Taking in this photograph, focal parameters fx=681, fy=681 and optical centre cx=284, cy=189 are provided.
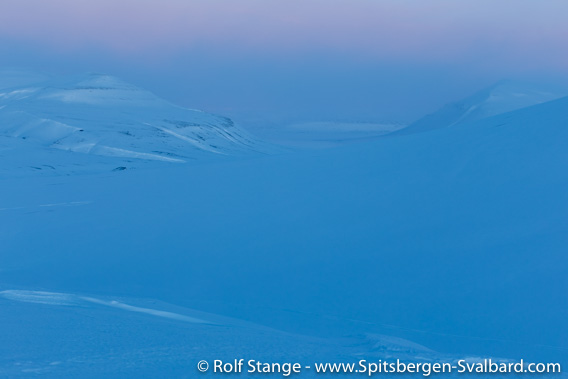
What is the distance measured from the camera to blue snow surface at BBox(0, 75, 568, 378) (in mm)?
3930

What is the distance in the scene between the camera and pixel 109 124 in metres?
31.2

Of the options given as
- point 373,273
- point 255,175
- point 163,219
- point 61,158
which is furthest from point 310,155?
point 61,158

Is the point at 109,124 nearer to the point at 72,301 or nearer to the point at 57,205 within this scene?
the point at 57,205

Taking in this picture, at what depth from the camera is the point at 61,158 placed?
23.5 metres

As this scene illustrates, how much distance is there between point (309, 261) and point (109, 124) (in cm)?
2693

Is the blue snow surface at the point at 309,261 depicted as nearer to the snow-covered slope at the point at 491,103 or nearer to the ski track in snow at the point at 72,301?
the ski track in snow at the point at 72,301

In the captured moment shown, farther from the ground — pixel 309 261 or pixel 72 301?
pixel 309 261

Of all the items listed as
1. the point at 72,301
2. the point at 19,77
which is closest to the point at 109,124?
the point at 19,77

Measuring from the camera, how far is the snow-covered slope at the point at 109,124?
87.8 ft

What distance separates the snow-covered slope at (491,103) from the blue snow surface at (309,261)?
2730 centimetres

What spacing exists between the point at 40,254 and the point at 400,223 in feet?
11.9

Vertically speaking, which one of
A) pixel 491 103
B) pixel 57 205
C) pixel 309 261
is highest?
pixel 491 103

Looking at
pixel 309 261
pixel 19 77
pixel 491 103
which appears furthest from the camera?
pixel 19 77

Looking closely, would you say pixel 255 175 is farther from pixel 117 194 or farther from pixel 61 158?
pixel 61 158
